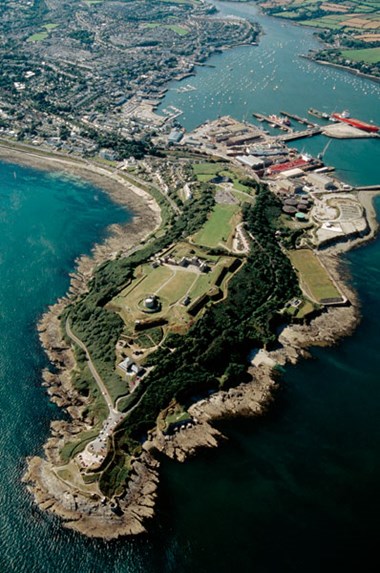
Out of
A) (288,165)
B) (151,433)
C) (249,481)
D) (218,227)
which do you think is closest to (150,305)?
(151,433)

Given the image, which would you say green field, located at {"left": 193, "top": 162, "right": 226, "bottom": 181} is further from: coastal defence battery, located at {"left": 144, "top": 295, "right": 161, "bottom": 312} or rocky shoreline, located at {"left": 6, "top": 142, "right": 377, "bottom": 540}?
coastal defence battery, located at {"left": 144, "top": 295, "right": 161, "bottom": 312}

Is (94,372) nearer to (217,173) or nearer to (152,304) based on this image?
(152,304)

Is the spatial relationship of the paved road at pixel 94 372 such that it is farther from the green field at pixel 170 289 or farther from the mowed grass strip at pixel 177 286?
the mowed grass strip at pixel 177 286

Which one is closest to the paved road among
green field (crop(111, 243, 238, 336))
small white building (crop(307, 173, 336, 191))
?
green field (crop(111, 243, 238, 336))

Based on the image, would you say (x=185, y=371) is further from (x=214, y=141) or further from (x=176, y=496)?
(x=214, y=141)

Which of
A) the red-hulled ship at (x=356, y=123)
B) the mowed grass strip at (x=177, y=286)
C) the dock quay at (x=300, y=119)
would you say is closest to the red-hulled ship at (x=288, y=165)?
the dock quay at (x=300, y=119)
